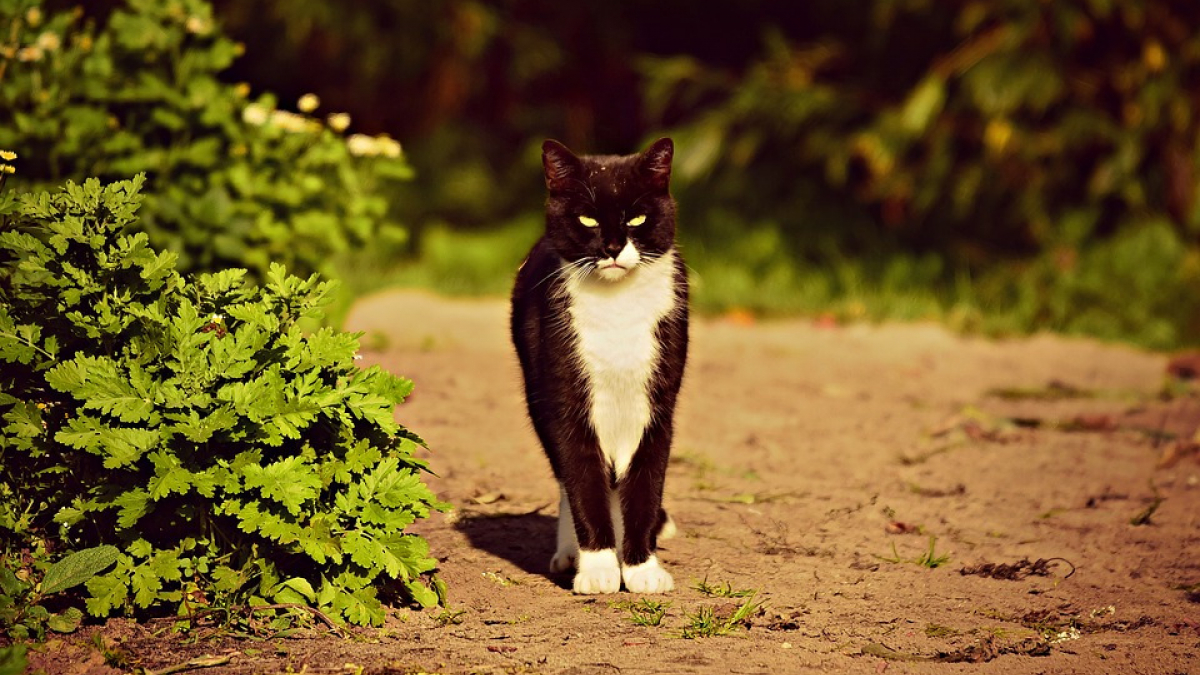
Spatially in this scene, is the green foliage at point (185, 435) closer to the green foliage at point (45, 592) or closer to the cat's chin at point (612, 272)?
the green foliage at point (45, 592)

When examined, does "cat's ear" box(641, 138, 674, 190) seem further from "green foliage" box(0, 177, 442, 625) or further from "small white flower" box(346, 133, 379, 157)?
"small white flower" box(346, 133, 379, 157)

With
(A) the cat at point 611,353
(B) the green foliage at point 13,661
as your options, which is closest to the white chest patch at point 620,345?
(A) the cat at point 611,353

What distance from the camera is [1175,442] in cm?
517

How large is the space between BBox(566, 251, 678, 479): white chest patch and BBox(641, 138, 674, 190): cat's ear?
23cm

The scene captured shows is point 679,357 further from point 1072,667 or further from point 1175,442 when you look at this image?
point 1175,442

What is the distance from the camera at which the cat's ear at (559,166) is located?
361 cm

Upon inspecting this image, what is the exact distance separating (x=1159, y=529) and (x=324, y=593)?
2678 millimetres

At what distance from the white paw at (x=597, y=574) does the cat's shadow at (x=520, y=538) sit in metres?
0.12

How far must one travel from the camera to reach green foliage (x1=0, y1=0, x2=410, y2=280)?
15.6 ft

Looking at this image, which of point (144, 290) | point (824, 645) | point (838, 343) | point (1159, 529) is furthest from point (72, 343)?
point (838, 343)

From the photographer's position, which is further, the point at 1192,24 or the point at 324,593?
the point at 1192,24

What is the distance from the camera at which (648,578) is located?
11.7 ft

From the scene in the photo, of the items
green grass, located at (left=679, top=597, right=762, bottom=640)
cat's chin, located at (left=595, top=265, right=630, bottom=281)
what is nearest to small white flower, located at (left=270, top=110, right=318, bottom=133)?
cat's chin, located at (left=595, top=265, right=630, bottom=281)

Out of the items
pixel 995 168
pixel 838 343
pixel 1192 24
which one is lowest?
pixel 838 343
